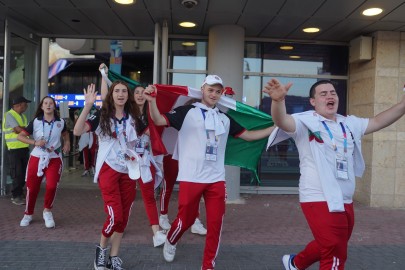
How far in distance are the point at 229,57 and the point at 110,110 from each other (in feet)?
14.9

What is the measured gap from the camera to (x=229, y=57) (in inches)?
337

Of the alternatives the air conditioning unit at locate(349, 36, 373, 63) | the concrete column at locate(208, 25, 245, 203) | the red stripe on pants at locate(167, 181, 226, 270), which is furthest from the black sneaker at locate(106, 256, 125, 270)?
the air conditioning unit at locate(349, 36, 373, 63)

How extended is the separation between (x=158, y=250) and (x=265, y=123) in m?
2.04

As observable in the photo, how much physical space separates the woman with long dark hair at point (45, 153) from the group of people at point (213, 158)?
60.8 inches

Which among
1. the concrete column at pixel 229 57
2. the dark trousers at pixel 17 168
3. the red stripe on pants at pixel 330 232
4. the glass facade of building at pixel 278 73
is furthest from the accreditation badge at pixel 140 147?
the glass facade of building at pixel 278 73

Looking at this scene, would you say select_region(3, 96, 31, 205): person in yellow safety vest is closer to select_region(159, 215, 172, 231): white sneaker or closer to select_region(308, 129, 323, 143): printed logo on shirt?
select_region(159, 215, 172, 231): white sneaker

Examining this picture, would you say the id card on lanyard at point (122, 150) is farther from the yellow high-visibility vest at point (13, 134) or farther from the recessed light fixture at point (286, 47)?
the recessed light fixture at point (286, 47)

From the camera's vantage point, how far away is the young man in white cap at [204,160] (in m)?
4.28

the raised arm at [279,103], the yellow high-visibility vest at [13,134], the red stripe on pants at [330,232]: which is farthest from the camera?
the yellow high-visibility vest at [13,134]

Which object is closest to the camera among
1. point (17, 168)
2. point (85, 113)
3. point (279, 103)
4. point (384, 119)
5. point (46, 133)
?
point (279, 103)

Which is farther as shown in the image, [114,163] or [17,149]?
[17,149]

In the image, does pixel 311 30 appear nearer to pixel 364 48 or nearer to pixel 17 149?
pixel 364 48

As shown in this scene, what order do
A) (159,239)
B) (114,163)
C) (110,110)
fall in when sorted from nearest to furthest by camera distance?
(114,163) < (110,110) < (159,239)

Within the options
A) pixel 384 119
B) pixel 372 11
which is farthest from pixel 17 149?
pixel 372 11
